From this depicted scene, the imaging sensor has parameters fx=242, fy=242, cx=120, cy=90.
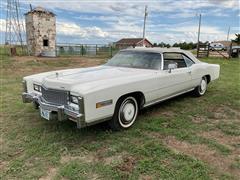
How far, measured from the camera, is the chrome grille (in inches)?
148

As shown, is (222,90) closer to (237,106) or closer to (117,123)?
(237,106)

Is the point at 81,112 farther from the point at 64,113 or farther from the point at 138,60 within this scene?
the point at 138,60

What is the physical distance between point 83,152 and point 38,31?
2261cm

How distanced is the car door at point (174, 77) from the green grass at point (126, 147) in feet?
1.62

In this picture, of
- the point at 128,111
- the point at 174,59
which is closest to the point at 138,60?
the point at 174,59

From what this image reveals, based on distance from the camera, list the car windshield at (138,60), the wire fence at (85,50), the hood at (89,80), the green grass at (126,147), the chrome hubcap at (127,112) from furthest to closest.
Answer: the wire fence at (85,50) → the car windshield at (138,60) → the chrome hubcap at (127,112) → the hood at (89,80) → the green grass at (126,147)

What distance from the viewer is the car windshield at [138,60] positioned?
5.21 m

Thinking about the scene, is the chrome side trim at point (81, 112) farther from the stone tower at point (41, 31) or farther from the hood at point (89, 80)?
the stone tower at point (41, 31)

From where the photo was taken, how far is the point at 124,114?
4.25 meters

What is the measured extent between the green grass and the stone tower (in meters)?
19.8

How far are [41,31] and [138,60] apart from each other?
21.0 metres

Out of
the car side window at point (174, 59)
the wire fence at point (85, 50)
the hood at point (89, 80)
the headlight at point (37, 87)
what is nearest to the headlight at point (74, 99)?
the hood at point (89, 80)

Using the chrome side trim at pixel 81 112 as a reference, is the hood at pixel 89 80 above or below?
above

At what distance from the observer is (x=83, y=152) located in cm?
359
